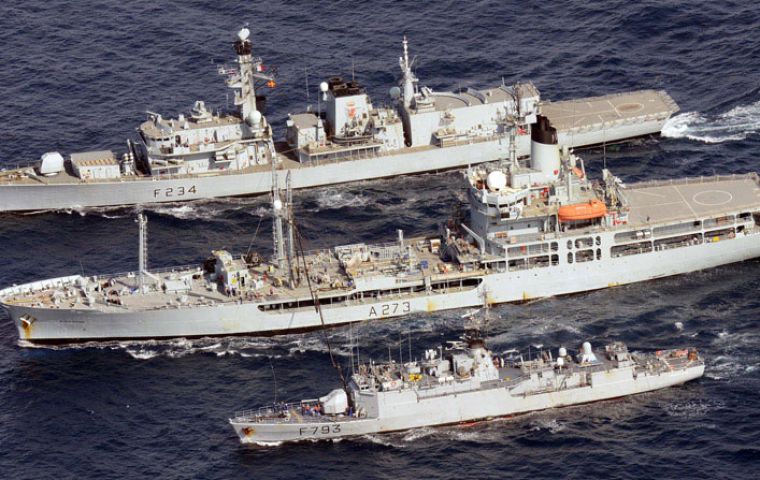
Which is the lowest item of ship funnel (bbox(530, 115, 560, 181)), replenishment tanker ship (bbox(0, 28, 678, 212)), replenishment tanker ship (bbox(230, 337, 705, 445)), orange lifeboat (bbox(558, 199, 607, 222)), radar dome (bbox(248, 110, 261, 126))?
replenishment tanker ship (bbox(230, 337, 705, 445))

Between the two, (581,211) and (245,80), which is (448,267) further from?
(245,80)

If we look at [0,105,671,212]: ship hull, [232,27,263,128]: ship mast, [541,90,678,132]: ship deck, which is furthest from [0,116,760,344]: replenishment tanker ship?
[232,27,263,128]: ship mast

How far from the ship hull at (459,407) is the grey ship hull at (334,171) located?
37.4 metres

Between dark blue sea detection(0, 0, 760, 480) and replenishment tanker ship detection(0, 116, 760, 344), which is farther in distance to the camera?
replenishment tanker ship detection(0, 116, 760, 344)

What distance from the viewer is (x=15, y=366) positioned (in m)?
116

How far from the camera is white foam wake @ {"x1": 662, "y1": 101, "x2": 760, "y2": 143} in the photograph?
142 m

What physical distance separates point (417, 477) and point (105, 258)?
128 feet

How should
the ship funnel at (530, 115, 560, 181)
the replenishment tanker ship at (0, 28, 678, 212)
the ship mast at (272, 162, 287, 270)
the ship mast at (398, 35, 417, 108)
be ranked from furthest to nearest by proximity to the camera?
the ship mast at (398, 35, 417, 108), the replenishment tanker ship at (0, 28, 678, 212), the ship funnel at (530, 115, 560, 181), the ship mast at (272, 162, 287, 270)

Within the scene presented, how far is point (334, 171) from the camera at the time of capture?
14325cm

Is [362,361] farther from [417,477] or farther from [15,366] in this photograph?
[15,366]

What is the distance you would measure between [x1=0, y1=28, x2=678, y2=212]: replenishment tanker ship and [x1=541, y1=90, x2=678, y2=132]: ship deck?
148mm

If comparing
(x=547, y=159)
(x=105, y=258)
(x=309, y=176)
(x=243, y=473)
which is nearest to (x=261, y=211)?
(x=309, y=176)

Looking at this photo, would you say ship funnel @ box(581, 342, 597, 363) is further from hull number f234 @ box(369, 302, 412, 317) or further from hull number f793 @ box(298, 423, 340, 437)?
hull number f234 @ box(369, 302, 412, 317)

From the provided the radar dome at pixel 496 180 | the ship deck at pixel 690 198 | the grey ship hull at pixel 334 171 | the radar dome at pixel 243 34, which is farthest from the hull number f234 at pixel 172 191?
the ship deck at pixel 690 198
